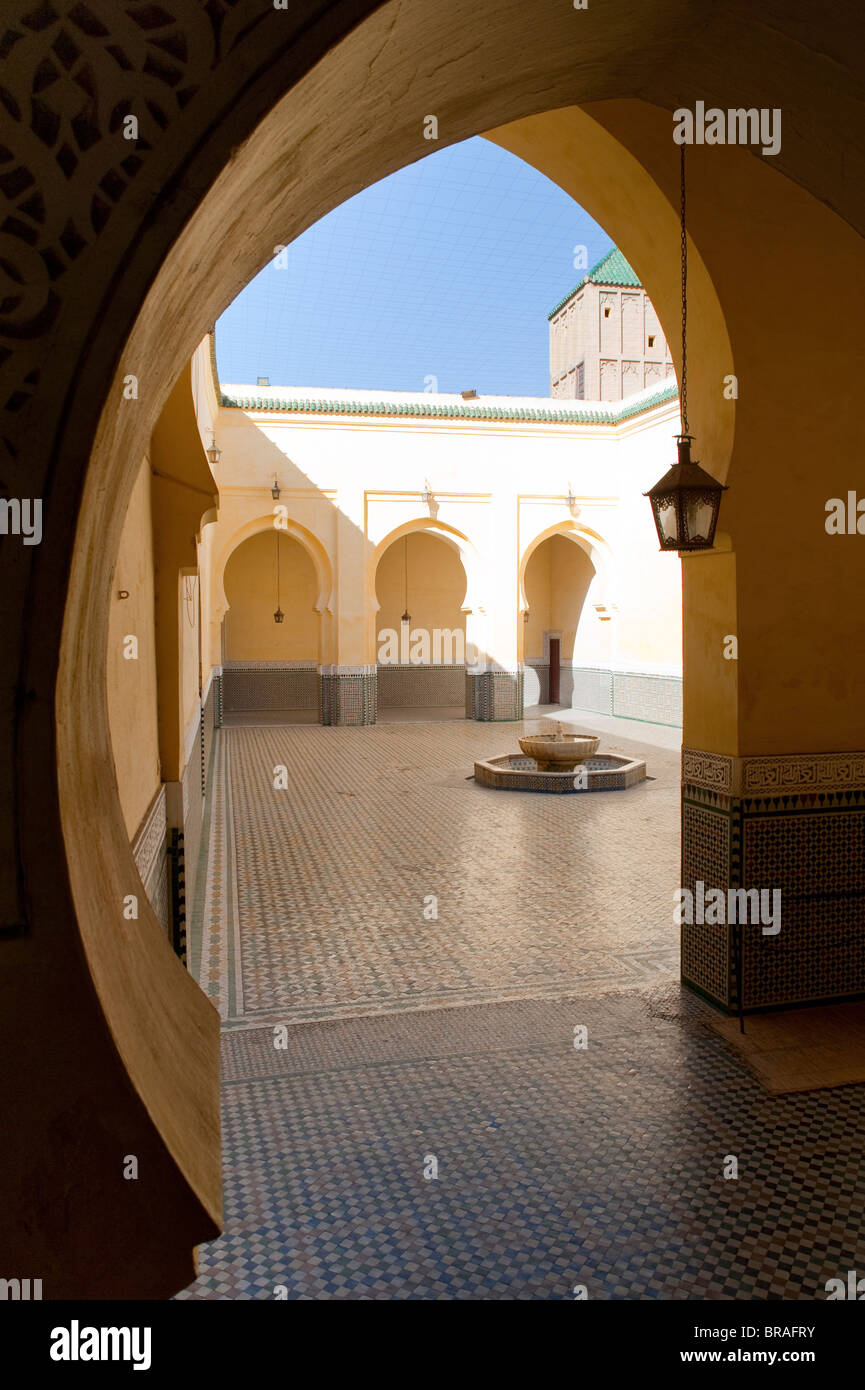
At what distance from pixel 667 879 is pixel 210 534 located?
6420 mm

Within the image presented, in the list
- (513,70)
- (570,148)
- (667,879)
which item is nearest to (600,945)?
(667,879)

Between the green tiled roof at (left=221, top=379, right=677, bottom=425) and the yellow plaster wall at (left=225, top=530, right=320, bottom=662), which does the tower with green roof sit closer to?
the green tiled roof at (left=221, top=379, right=677, bottom=425)

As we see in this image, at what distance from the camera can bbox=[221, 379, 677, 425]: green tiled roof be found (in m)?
10.0

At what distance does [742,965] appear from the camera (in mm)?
2648

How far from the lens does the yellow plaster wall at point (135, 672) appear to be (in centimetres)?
171

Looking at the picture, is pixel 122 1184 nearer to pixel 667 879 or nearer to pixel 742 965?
pixel 742 965

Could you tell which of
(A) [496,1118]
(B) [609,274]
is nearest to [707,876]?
(A) [496,1118]

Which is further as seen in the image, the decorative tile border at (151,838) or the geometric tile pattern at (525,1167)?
the decorative tile border at (151,838)

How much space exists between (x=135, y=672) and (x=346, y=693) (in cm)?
833

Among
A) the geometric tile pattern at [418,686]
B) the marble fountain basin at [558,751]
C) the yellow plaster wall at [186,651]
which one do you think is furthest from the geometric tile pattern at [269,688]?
the yellow plaster wall at [186,651]

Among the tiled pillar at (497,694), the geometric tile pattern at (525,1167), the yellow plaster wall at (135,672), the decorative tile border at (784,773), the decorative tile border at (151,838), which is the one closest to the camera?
the geometric tile pattern at (525,1167)

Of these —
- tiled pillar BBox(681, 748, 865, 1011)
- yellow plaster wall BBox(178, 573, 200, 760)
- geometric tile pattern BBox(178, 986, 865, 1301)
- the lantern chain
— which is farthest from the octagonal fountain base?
the lantern chain

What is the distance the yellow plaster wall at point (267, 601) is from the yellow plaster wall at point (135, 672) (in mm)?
9658

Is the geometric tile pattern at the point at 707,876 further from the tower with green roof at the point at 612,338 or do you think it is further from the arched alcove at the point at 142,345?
the tower with green roof at the point at 612,338
